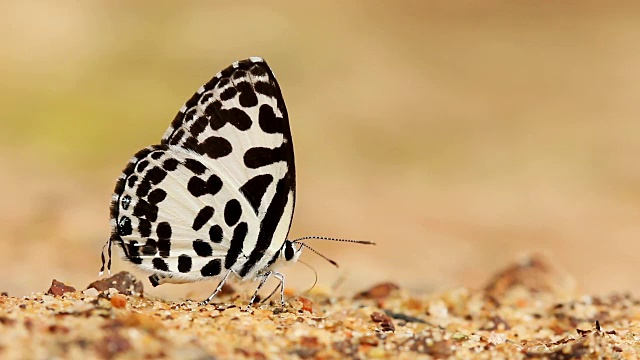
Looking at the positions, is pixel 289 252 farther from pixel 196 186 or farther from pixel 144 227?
pixel 144 227

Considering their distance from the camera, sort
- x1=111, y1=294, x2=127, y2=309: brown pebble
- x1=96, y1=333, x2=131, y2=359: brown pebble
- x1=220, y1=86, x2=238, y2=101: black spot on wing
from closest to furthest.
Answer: x1=96, y1=333, x2=131, y2=359: brown pebble
x1=111, y1=294, x2=127, y2=309: brown pebble
x1=220, y1=86, x2=238, y2=101: black spot on wing

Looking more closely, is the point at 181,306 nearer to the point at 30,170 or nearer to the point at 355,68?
the point at 30,170

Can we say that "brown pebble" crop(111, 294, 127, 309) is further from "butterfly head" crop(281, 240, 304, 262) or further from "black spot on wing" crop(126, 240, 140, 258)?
"butterfly head" crop(281, 240, 304, 262)

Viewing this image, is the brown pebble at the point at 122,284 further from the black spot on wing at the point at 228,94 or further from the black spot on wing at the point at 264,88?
the black spot on wing at the point at 264,88

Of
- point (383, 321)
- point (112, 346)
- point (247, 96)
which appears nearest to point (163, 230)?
point (247, 96)

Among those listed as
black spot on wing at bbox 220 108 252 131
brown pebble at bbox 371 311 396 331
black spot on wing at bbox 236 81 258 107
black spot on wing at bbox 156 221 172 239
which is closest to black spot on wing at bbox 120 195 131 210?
black spot on wing at bbox 156 221 172 239

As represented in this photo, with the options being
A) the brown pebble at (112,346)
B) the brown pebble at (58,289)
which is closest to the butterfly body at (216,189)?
the brown pebble at (58,289)
